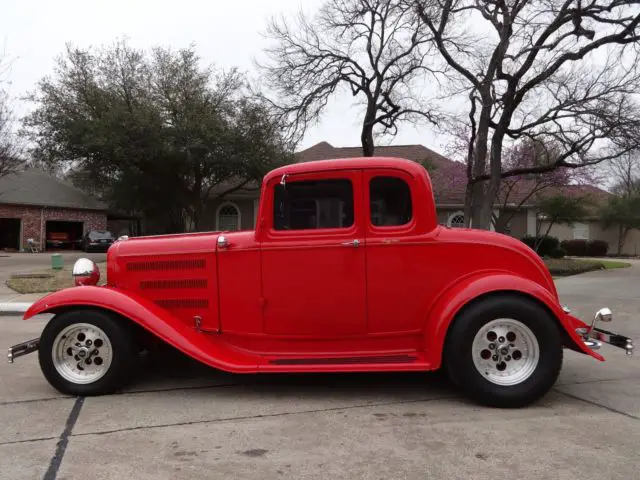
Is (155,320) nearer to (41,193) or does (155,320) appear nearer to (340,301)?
(340,301)

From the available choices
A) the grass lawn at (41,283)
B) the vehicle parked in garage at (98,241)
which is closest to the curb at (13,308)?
the grass lawn at (41,283)

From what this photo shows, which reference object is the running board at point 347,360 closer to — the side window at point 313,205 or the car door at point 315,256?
the car door at point 315,256

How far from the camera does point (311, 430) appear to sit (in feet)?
11.9

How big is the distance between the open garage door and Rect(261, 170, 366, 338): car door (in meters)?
32.7

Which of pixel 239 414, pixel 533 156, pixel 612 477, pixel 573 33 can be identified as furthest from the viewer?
pixel 533 156

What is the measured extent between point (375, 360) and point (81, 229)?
34.8 m

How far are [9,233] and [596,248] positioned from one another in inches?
1407

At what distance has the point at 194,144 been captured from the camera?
72.5ft

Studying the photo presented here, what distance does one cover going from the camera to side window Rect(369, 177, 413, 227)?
4.37 metres

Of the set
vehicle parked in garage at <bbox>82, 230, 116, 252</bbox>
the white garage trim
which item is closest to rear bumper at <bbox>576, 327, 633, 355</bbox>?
the white garage trim

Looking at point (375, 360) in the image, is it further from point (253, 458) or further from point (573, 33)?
point (573, 33)

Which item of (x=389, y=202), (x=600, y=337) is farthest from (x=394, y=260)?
(x=600, y=337)

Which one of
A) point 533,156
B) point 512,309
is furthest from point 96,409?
point 533,156

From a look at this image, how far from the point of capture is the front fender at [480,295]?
410 centimetres
